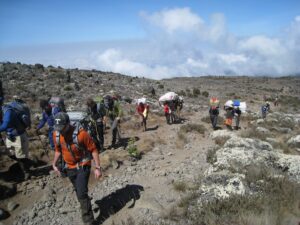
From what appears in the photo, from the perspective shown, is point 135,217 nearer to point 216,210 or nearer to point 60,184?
point 216,210

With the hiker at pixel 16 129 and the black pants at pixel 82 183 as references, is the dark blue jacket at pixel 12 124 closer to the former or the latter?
the hiker at pixel 16 129

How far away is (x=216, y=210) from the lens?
589 cm

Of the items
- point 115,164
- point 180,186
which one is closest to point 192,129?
point 115,164

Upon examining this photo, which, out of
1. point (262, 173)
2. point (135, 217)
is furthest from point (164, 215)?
point (262, 173)

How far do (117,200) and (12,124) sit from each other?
315 centimetres

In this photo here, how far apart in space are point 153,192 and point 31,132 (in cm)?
746

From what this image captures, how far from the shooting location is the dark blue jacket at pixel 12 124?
7.47 m

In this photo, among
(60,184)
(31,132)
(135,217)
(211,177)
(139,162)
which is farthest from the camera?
(31,132)

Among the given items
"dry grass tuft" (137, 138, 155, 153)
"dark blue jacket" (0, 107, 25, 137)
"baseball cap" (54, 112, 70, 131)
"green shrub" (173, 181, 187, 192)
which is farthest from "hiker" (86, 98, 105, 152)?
"baseball cap" (54, 112, 70, 131)

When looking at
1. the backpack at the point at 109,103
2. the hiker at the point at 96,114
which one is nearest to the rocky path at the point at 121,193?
the hiker at the point at 96,114

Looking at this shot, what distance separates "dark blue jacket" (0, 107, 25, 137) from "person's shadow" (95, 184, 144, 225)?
269 centimetres

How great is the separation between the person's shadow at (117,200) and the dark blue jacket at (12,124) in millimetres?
2693

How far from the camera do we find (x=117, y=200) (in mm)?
7176

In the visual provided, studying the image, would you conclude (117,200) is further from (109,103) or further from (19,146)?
(109,103)
